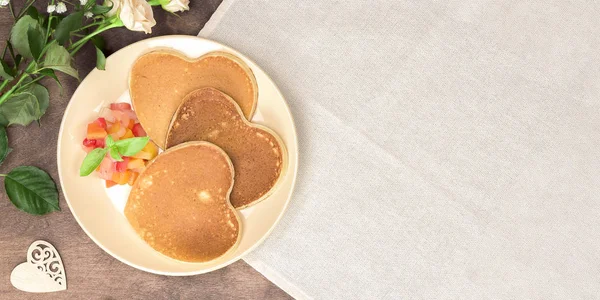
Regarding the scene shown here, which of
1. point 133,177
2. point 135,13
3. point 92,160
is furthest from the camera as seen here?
point 133,177

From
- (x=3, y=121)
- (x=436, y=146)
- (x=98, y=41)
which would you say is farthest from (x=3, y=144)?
(x=436, y=146)

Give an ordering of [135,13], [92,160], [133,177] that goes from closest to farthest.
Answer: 1. [135,13]
2. [92,160]
3. [133,177]

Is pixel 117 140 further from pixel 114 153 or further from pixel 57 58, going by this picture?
pixel 57 58

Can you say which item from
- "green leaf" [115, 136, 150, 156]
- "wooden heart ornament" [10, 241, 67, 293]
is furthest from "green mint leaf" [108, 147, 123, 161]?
"wooden heart ornament" [10, 241, 67, 293]

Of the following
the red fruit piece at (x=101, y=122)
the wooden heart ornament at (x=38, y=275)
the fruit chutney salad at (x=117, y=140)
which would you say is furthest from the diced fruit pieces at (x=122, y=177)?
the wooden heart ornament at (x=38, y=275)

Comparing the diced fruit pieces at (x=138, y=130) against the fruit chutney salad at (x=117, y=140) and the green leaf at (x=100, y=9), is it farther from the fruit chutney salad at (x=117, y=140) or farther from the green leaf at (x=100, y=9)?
the green leaf at (x=100, y=9)

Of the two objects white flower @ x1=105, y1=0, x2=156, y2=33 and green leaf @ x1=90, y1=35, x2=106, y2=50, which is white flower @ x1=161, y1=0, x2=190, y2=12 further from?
green leaf @ x1=90, y1=35, x2=106, y2=50
